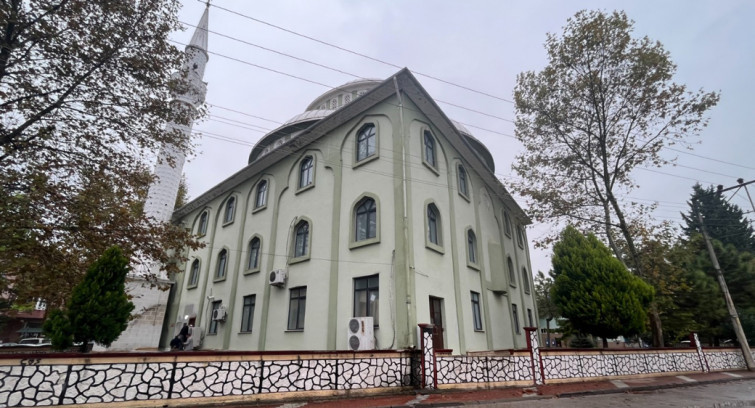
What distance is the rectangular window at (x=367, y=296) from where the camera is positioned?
34.2ft

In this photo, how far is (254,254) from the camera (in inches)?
628

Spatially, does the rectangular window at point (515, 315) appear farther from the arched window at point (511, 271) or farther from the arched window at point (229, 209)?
the arched window at point (229, 209)

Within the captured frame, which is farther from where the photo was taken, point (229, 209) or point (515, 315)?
point (229, 209)

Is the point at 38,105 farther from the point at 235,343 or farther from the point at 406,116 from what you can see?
the point at 235,343

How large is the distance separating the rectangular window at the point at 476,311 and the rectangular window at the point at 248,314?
341 inches

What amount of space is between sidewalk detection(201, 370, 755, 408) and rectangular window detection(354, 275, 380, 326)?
9.94 feet

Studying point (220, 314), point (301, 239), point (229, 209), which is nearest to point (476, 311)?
point (301, 239)

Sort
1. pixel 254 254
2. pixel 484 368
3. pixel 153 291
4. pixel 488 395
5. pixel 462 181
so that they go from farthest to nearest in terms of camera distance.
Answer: pixel 153 291
pixel 254 254
pixel 462 181
pixel 484 368
pixel 488 395

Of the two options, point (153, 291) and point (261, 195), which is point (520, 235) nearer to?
point (261, 195)

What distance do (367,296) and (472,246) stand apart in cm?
555

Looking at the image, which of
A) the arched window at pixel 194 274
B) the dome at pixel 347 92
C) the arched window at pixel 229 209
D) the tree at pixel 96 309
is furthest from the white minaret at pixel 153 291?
the tree at pixel 96 309

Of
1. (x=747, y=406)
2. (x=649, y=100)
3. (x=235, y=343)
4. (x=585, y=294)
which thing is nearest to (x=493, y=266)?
(x=585, y=294)

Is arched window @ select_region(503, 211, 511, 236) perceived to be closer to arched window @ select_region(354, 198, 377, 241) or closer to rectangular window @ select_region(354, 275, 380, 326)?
arched window @ select_region(354, 198, 377, 241)

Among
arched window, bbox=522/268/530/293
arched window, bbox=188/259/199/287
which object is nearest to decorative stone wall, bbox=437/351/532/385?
arched window, bbox=522/268/530/293
